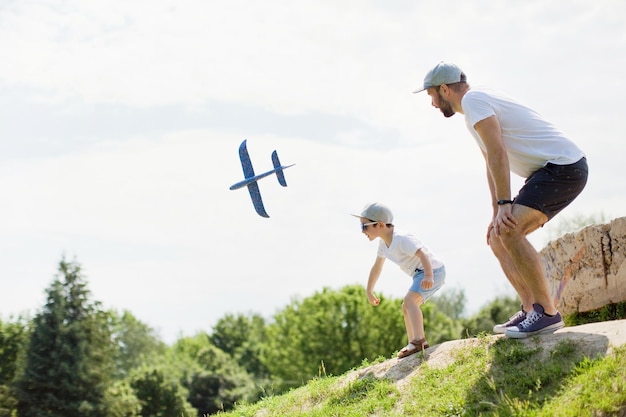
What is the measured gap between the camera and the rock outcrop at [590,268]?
1180 centimetres

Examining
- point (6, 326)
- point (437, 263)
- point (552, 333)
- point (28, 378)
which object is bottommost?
point (552, 333)

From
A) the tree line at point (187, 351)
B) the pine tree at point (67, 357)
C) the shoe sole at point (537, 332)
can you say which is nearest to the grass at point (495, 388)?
the shoe sole at point (537, 332)

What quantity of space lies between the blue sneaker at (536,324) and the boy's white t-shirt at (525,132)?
163 cm

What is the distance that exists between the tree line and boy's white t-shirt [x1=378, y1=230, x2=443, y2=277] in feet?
44.7

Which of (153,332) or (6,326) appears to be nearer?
(6,326)

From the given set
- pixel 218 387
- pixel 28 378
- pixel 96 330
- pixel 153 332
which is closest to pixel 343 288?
pixel 218 387

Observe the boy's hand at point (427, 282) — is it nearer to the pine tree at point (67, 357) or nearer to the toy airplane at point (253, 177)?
the toy airplane at point (253, 177)

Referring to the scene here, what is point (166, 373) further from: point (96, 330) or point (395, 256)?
point (395, 256)

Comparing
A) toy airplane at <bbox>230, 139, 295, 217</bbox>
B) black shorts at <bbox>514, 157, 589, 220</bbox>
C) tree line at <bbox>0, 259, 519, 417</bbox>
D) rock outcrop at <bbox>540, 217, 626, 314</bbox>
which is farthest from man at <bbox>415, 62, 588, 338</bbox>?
tree line at <bbox>0, 259, 519, 417</bbox>

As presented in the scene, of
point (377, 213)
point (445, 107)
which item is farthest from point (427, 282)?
point (445, 107)

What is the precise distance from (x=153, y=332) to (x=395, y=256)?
89.8 meters

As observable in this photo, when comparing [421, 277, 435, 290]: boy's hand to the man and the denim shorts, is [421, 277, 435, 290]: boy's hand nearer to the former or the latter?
the denim shorts

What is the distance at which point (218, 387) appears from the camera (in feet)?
174

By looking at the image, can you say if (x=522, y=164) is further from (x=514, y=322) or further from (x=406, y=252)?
(x=406, y=252)
